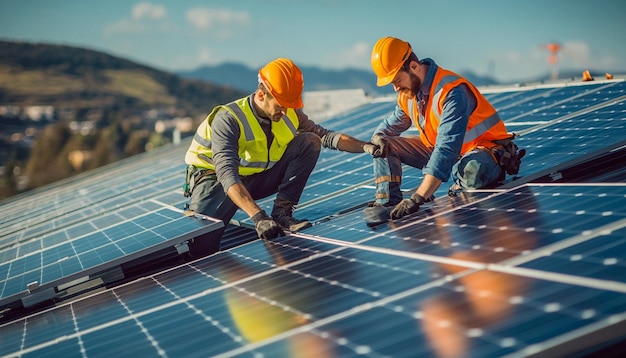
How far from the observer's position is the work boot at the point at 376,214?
7.32 m

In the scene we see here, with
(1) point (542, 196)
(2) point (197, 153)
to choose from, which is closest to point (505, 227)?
(1) point (542, 196)

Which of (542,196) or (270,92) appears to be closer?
(542,196)

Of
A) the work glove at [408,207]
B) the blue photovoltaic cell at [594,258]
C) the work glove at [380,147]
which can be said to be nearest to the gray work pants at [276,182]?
the work glove at [380,147]

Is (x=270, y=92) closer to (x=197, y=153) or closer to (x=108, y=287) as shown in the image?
Result: (x=197, y=153)

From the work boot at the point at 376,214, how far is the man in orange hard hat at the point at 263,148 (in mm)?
756

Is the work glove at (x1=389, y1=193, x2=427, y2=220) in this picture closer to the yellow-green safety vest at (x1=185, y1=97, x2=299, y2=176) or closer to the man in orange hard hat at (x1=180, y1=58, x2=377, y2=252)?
the man in orange hard hat at (x1=180, y1=58, x2=377, y2=252)

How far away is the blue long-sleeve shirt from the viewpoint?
7254 millimetres

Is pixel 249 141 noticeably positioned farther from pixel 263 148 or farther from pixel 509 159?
pixel 509 159

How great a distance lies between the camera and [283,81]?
8.38 metres

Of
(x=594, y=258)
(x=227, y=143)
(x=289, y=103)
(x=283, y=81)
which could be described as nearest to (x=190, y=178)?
(x=227, y=143)

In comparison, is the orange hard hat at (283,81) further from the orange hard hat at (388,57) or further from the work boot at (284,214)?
the work boot at (284,214)

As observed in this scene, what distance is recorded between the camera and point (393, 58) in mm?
7961

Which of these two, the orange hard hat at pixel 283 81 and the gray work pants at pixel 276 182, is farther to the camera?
the gray work pants at pixel 276 182

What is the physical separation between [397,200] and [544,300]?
179 inches
